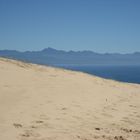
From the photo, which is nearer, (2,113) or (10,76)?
→ (2,113)

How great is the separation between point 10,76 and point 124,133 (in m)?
8.27

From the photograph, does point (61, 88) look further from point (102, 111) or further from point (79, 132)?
point (79, 132)

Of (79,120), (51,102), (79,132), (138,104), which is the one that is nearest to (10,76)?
(51,102)

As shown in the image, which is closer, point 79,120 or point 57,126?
point 57,126

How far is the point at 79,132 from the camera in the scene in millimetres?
7336

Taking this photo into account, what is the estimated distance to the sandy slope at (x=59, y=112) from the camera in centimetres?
720

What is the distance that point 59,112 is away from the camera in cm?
925

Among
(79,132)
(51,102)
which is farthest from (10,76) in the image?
(79,132)

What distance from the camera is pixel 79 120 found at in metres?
8.54

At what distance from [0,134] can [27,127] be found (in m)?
0.81

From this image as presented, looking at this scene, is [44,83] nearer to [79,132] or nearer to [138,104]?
[138,104]

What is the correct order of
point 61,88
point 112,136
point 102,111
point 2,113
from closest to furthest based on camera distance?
1. point 112,136
2. point 2,113
3. point 102,111
4. point 61,88

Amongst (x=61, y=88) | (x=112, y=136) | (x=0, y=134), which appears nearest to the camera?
(x=0, y=134)

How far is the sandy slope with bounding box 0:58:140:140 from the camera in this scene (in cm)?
720
